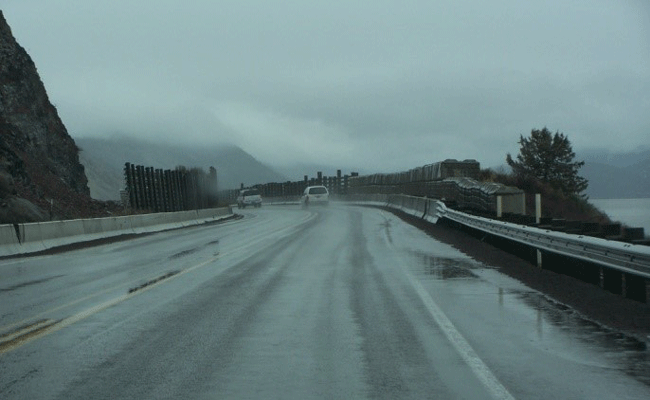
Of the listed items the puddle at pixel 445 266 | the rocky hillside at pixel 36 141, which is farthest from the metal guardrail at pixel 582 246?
the rocky hillside at pixel 36 141

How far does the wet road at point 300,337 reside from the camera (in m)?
7.61

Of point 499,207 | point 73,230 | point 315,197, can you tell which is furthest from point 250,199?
point 499,207

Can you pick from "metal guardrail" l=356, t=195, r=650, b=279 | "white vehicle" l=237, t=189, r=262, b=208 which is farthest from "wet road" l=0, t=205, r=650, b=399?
"white vehicle" l=237, t=189, r=262, b=208

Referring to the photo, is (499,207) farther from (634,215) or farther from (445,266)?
(634,215)

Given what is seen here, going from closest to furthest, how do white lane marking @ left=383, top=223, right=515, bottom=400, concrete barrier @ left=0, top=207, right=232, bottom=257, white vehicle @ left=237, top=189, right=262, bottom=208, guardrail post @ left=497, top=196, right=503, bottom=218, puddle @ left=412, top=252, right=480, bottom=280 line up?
white lane marking @ left=383, top=223, right=515, bottom=400, puddle @ left=412, top=252, right=480, bottom=280, concrete barrier @ left=0, top=207, right=232, bottom=257, guardrail post @ left=497, top=196, right=503, bottom=218, white vehicle @ left=237, top=189, right=262, bottom=208

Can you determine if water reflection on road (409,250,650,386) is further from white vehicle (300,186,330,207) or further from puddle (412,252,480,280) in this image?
white vehicle (300,186,330,207)

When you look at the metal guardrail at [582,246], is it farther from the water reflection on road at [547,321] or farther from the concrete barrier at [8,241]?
the concrete barrier at [8,241]

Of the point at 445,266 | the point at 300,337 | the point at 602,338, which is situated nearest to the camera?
the point at 300,337

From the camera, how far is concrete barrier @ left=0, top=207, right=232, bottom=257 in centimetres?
2467

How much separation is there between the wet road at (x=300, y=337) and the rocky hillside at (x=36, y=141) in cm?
2276

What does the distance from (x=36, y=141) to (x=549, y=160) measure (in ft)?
272

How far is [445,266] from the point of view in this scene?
759 inches

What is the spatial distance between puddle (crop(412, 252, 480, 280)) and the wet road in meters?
0.19

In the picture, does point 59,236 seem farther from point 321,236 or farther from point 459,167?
point 459,167
